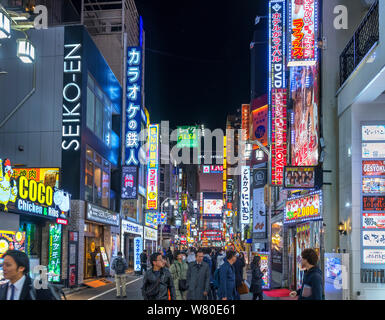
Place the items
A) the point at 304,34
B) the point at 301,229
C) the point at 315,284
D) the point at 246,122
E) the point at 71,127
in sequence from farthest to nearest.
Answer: the point at 246,122
the point at 71,127
the point at 301,229
the point at 304,34
the point at 315,284

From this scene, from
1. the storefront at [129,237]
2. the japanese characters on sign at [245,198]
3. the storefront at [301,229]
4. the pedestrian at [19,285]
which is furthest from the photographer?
the japanese characters on sign at [245,198]

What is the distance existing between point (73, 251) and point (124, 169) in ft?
41.0

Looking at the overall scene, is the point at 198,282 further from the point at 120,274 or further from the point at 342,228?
the point at 120,274

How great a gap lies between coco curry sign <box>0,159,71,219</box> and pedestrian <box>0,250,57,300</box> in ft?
44.6

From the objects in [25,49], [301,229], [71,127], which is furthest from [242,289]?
[71,127]

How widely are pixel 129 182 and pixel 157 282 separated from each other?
30.0 metres

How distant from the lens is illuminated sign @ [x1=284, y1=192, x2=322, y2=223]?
18969 mm

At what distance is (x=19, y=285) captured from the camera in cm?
523

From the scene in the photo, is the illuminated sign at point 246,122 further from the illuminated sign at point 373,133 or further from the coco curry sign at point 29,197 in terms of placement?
the illuminated sign at point 373,133

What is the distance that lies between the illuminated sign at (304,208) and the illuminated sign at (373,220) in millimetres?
3096

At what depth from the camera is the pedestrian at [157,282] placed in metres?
8.70

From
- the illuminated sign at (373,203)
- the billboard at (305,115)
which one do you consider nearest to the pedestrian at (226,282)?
the illuminated sign at (373,203)

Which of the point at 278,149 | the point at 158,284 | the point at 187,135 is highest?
the point at 187,135
